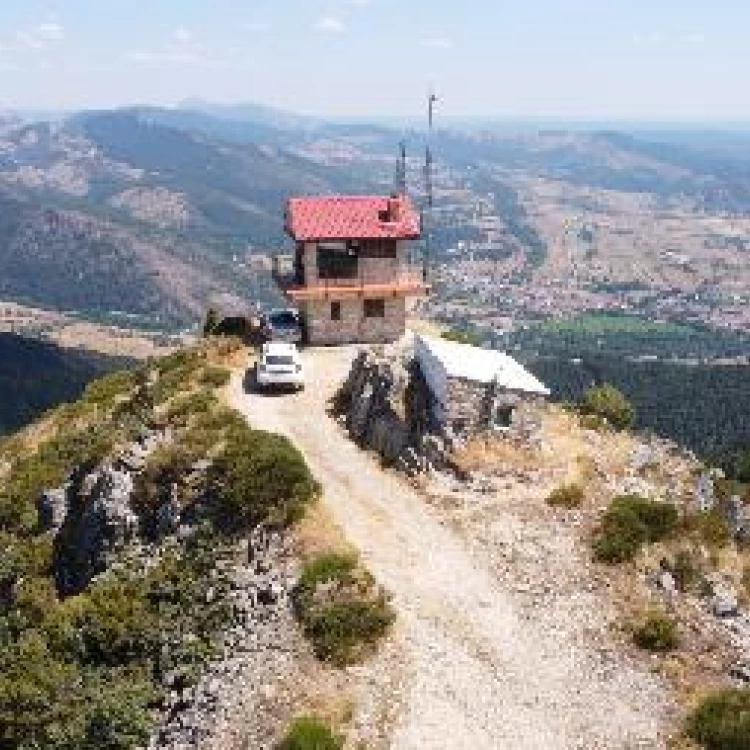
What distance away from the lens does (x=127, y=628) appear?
148ft

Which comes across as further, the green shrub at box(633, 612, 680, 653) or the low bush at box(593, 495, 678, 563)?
the low bush at box(593, 495, 678, 563)

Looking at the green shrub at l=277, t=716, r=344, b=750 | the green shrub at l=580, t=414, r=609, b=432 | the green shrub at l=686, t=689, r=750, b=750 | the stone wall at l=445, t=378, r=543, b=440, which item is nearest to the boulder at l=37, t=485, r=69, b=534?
the stone wall at l=445, t=378, r=543, b=440

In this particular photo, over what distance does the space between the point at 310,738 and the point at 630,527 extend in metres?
16.5

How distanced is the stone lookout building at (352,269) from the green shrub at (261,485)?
20714 mm

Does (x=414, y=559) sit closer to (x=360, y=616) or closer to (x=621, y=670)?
(x=360, y=616)

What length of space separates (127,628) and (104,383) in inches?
1502

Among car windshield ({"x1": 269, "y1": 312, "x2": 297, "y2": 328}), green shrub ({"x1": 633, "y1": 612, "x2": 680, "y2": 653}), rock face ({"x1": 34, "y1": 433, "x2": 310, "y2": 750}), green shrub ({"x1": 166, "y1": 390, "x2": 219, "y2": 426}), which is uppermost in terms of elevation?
car windshield ({"x1": 269, "y1": 312, "x2": 297, "y2": 328})

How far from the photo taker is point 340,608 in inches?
1660

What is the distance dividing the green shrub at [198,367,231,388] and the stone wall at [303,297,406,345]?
7690 millimetres

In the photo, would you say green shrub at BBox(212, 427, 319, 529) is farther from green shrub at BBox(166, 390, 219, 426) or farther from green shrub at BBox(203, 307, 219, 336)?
green shrub at BBox(203, 307, 219, 336)

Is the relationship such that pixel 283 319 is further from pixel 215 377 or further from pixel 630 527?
pixel 630 527

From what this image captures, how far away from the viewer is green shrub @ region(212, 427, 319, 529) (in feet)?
161

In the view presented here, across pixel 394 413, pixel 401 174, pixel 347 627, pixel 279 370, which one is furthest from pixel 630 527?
pixel 401 174

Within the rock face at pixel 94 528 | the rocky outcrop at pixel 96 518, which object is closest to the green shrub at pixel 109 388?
the rocky outcrop at pixel 96 518
